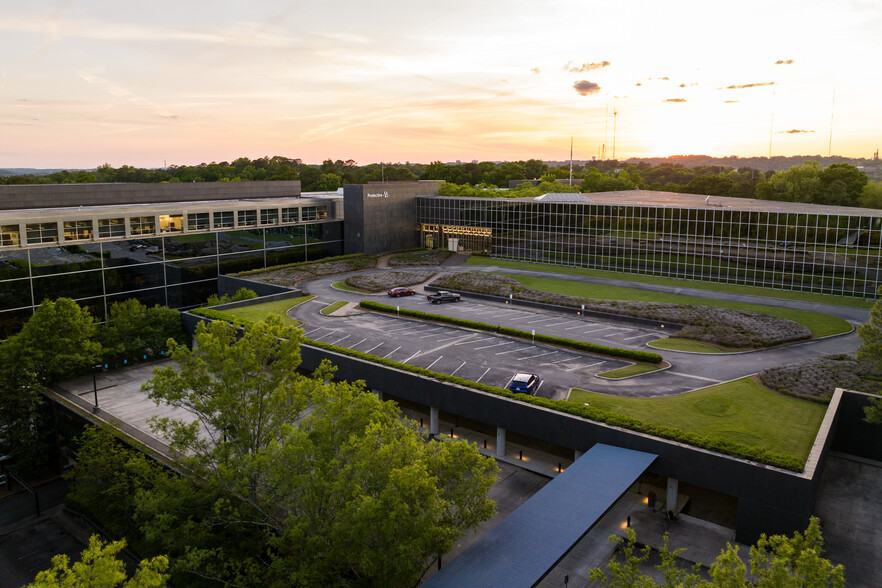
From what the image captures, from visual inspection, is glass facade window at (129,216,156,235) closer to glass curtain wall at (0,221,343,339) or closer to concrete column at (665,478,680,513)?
glass curtain wall at (0,221,343,339)

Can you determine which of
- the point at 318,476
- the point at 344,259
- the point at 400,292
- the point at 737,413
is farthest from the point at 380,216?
the point at 318,476

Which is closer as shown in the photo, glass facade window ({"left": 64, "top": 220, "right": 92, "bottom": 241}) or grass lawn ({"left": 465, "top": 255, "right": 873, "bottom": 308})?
glass facade window ({"left": 64, "top": 220, "right": 92, "bottom": 241})

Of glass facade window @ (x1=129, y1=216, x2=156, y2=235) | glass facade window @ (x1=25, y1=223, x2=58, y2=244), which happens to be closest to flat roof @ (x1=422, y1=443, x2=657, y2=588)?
glass facade window @ (x1=25, y1=223, x2=58, y2=244)

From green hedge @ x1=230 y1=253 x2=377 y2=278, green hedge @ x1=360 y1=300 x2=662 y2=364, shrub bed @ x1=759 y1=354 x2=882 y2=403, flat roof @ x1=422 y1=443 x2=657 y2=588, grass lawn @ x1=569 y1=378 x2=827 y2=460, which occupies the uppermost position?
green hedge @ x1=230 y1=253 x2=377 y2=278

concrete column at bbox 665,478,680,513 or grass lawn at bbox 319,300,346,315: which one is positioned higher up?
grass lawn at bbox 319,300,346,315

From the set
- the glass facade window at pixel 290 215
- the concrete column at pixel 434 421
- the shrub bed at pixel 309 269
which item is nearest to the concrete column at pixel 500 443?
the concrete column at pixel 434 421

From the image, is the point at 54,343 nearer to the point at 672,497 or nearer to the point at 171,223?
the point at 171,223
